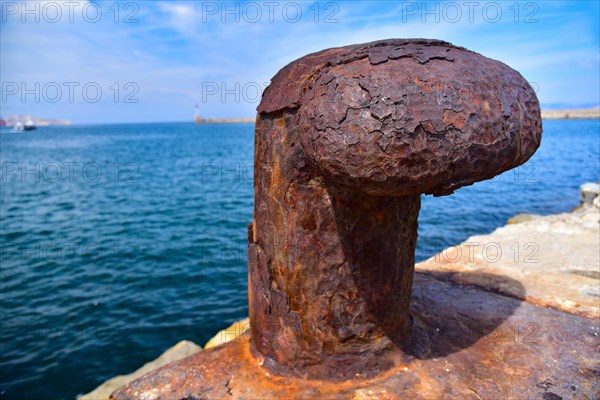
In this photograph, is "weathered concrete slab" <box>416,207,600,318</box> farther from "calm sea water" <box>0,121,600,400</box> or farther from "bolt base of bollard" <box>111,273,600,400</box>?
"calm sea water" <box>0,121,600,400</box>

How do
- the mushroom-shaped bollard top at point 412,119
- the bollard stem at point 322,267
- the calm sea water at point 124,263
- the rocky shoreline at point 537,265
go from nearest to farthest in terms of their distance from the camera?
the mushroom-shaped bollard top at point 412,119 → the bollard stem at point 322,267 → the rocky shoreline at point 537,265 → the calm sea water at point 124,263

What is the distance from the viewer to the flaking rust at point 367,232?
52.6 inches

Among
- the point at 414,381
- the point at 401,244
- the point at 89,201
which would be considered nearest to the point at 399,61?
the point at 401,244

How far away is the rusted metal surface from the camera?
1327 millimetres

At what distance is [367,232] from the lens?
1.81 metres

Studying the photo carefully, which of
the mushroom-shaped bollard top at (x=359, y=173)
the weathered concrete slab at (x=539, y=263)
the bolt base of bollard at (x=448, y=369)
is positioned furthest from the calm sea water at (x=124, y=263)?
the mushroom-shaped bollard top at (x=359, y=173)

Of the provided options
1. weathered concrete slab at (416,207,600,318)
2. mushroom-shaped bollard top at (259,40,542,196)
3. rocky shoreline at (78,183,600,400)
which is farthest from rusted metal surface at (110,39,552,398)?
weathered concrete slab at (416,207,600,318)

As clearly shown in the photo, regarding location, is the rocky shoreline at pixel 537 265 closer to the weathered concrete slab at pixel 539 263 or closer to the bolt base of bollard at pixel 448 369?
the weathered concrete slab at pixel 539 263

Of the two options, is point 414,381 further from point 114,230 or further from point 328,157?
point 114,230

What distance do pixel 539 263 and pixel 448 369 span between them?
198 centimetres

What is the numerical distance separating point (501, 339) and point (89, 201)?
16.4 metres

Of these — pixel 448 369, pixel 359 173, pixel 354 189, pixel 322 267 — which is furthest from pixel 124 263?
pixel 359 173

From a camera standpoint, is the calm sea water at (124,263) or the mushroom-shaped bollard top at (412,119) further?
the calm sea water at (124,263)

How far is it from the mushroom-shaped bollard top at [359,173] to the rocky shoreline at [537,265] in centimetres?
65
